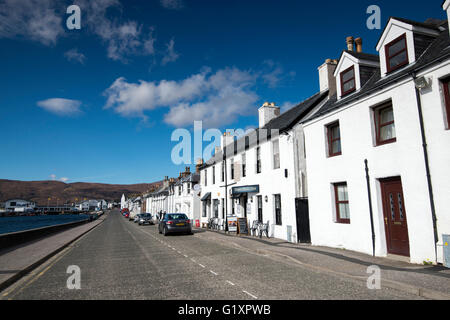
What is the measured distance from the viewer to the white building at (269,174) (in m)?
16.4

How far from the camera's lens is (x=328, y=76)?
1762cm

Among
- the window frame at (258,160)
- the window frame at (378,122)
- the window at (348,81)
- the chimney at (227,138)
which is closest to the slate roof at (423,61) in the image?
the window frame at (378,122)

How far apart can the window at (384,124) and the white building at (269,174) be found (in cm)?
540

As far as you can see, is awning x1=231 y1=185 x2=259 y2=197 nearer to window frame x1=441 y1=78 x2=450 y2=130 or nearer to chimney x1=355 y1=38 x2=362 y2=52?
chimney x1=355 y1=38 x2=362 y2=52

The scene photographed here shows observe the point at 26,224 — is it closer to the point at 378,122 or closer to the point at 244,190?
the point at 244,190

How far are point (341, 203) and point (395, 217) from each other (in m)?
2.80

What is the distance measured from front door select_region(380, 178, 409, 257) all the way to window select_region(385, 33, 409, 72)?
4.58 meters

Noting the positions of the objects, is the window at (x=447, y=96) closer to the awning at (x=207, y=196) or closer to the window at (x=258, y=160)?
the window at (x=258, y=160)

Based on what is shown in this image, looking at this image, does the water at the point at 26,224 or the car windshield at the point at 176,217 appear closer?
the car windshield at the point at 176,217

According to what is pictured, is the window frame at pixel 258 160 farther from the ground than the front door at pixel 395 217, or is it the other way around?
the window frame at pixel 258 160

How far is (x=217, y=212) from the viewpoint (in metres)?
29.1

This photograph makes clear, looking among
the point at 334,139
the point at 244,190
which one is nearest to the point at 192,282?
the point at 334,139
